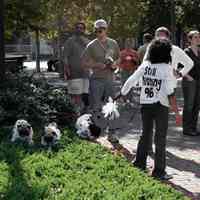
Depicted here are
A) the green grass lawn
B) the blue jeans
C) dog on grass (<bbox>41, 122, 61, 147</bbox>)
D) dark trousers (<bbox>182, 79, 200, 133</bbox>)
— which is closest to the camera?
the green grass lawn

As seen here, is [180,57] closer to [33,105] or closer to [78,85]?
[33,105]

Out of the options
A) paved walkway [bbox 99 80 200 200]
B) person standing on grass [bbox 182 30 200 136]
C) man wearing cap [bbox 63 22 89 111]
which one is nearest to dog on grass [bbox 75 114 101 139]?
paved walkway [bbox 99 80 200 200]

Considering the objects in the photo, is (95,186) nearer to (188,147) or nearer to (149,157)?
(149,157)

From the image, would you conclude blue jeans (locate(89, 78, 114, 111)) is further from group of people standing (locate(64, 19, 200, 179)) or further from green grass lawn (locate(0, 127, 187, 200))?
green grass lawn (locate(0, 127, 187, 200))

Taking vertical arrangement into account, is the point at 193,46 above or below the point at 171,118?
above

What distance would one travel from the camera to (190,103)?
10.6 m

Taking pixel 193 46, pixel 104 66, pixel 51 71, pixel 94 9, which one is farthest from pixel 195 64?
pixel 51 71

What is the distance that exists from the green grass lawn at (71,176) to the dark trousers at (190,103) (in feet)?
8.99

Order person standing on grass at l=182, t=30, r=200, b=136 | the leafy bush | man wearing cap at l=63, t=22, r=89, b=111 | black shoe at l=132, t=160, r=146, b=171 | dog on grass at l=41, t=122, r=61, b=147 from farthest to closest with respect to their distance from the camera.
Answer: man wearing cap at l=63, t=22, r=89, b=111, person standing on grass at l=182, t=30, r=200, b=136, the leafy bush, dog on grass at l=41, t=122, r=61, b=147, black shoe at l=132, t=160, r=146, b=171

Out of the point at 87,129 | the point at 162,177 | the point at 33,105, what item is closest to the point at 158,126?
the point at 162,177

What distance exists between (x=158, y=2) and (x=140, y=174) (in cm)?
3543

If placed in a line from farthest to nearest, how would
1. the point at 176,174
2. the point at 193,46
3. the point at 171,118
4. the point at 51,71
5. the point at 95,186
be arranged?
the point at 51,71 → the point at 171,118 → the point at 193,46 → the point at 176,174 → the point at 95,186

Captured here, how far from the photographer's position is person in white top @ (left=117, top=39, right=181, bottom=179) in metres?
7.00

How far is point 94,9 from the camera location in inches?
1222
